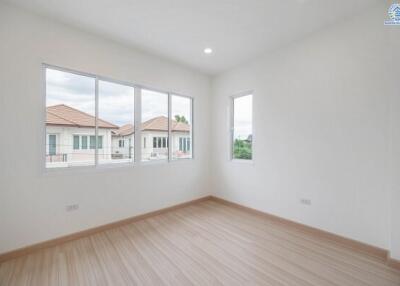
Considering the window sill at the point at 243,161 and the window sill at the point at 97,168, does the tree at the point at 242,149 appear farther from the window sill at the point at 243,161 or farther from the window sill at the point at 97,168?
the window sill at the point at 97,168

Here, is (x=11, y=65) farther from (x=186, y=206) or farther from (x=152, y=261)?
(x=186, y=206)

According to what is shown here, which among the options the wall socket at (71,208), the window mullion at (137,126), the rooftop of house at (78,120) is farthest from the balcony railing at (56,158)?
the window mullion at (137,126)

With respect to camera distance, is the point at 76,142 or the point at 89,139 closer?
the point at 76,142

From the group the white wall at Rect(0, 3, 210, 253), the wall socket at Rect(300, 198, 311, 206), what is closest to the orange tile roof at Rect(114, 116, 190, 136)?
the white wall at Rect(0, 3, 210, 253)

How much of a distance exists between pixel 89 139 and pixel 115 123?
0.47 m

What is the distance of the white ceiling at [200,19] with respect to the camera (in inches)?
83.2

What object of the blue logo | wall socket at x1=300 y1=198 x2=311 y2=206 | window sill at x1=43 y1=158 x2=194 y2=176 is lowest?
wall socket at x1=300 y1=198 x2=311 y2=206

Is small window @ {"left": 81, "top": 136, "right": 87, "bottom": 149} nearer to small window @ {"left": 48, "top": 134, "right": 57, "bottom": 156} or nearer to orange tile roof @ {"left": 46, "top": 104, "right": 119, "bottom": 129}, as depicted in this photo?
orange tile roof @ {"left": 46, "top": 104, "right": 119, "bottom": 129}

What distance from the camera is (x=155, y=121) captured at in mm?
3494

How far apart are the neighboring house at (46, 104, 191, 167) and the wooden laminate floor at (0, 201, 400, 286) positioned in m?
1.16

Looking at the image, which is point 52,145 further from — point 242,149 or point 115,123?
point 242,149

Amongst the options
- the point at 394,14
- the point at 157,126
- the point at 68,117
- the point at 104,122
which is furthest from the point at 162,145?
the point at 394,14

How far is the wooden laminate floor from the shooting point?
→ 5.86 ft

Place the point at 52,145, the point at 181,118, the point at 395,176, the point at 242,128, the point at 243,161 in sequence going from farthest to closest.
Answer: the point at 181,118 → the point at 242,128 → the point at 243,161 → the point at 52,145 → the point at 395,176
